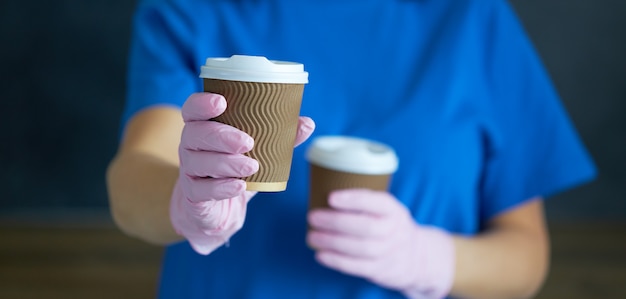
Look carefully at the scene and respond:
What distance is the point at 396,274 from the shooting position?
2.72ft

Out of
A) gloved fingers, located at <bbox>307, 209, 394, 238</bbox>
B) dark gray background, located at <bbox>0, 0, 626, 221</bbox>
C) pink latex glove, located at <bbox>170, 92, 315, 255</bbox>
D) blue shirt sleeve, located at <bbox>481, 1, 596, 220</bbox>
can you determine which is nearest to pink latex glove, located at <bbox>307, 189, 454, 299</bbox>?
gloved fingers, located at <bbox>307, 209, 394, 238</bbox>

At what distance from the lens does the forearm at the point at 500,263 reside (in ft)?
2.91

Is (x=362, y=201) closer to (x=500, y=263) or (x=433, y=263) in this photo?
(x=433, y=263)

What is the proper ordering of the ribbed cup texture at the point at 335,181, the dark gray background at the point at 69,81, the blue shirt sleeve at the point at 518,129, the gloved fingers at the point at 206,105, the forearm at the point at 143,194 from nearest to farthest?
the gloved fingers at the point at 206,105, the forearm at the point at 143,194, the ribbed cup texture at the point at 335,181, the blue shirt sleeve at the point at 518,129, the dark gray background at the point at 69,81

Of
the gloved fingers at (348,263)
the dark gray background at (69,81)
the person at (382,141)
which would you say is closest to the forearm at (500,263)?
the person at (382,141)

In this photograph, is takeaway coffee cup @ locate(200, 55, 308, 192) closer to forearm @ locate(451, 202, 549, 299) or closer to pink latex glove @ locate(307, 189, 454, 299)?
pink latex glove @ locate(307, 189, 454, 299)

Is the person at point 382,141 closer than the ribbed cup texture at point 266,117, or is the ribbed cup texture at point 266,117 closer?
the ribbed cup texture at point 266,117

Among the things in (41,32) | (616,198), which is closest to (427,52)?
(41,32)

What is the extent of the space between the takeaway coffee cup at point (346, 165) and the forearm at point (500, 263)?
0.16 metres

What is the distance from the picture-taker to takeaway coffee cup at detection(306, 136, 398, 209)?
2.56ft

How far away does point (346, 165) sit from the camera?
78cm

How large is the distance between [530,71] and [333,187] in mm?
341

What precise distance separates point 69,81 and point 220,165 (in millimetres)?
2438

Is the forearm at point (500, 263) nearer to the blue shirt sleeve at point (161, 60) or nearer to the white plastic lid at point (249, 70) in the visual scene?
the blue shirt sleeve at point (161, 60)
